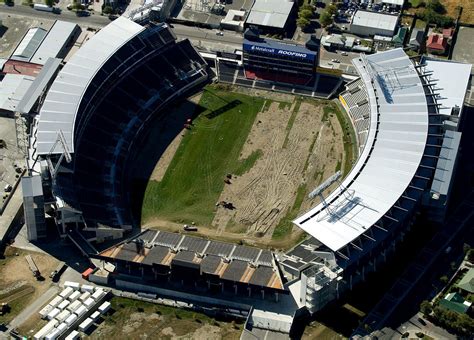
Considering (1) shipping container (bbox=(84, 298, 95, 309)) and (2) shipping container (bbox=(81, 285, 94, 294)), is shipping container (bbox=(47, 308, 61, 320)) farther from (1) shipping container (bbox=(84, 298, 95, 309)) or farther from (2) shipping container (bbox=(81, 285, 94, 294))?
(2) shipping container (bbox=(81, 285, 94, 294))

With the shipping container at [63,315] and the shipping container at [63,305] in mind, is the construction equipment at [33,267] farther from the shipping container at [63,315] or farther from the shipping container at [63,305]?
the shipping container at [63,315]

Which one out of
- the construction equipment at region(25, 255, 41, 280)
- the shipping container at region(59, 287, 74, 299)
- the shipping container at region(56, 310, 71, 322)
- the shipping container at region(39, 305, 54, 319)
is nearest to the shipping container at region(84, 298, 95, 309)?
the shipping container at region(56, 310, 71, 322)

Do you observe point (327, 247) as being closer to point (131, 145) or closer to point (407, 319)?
point (407, 319)

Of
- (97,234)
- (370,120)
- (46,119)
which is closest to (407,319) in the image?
(370,120)

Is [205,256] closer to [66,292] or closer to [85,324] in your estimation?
[85,324]

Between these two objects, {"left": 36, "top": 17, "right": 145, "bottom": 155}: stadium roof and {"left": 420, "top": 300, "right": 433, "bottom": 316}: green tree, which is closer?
{"left": 420, "top": 300, "right": 433, "bottom": 316}: green tree

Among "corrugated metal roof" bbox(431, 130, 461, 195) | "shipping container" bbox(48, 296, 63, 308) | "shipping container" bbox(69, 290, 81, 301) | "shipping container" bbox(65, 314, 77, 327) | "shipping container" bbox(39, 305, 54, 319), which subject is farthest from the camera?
"corrugated metal roof" bbox(431, 130, 461, 195)
